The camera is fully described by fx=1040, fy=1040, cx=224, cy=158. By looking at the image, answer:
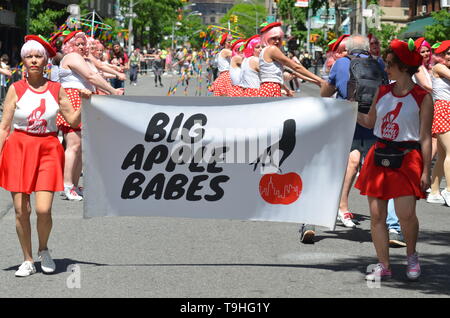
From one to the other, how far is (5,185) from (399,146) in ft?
9.36

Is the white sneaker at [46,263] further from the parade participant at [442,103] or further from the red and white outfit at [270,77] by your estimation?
the parade participant at [442,103]

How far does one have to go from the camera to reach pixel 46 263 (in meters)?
7.57

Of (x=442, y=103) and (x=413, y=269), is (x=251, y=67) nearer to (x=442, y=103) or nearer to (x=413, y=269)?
(x=442, y=103)

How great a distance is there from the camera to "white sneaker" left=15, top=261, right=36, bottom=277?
24.4ft

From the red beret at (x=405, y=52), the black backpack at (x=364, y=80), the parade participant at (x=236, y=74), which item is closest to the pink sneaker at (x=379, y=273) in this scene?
the red beret at (x=405, y=52)

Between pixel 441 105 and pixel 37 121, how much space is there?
6.22m

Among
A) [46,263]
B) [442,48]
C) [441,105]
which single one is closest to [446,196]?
[441,105]

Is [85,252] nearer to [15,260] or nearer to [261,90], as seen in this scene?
[15,260]

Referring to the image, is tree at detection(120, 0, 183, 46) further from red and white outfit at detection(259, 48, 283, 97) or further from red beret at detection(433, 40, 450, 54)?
red and white outfit at detection(259, 48, 283, 97)

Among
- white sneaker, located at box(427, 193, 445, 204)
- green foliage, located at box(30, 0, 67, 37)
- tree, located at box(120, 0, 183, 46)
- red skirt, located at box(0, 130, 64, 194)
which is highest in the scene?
tree, located at box(120, 0, 183, 46)

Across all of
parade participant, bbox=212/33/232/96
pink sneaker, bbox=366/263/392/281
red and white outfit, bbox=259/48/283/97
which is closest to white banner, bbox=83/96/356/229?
pink sneaker, bbox=366/263/392/281

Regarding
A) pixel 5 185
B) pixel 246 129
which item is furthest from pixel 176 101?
pixel 5 185

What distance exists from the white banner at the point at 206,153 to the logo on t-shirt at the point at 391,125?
0.37m

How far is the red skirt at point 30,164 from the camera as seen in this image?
7.45 meters
